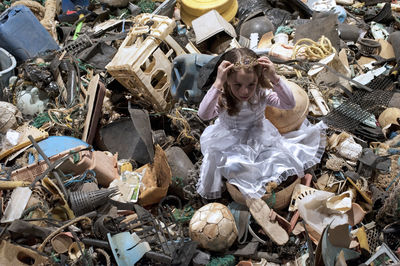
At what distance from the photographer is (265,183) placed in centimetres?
353

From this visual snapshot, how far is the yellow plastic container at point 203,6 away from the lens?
5930 millimetres

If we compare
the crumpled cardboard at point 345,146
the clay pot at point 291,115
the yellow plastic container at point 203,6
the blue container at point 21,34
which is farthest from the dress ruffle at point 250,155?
the blue container at point 21,34

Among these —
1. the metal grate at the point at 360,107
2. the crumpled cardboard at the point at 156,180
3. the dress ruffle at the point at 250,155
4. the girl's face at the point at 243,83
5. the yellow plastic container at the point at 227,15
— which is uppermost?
the girl's face at the point at 243,83

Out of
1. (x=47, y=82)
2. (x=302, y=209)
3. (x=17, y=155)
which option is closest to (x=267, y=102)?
(x=302, y=209)

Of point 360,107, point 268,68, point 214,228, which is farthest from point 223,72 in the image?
point 360,107

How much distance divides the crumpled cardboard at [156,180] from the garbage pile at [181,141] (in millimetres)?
19

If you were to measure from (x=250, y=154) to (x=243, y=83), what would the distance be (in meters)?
0.80

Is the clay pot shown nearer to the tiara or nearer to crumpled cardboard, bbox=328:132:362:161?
crumpled cardboard, bbox=328:132:362:161

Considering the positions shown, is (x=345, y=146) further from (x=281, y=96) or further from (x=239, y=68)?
(x=239, y=68)

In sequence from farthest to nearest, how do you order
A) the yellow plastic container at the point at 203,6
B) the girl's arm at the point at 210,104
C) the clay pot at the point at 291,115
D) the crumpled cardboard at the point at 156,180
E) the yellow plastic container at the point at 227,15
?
1. the yellow plastic container at the point at 227,15
2. the yellow plastic container at the point at 203,6
3. the crumpled cardboard at the point at 156,180
4. the clay pot at the point at 291,115
5. the girl's arm at the point at 210,104

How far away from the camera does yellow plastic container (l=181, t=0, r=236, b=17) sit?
5.93 m

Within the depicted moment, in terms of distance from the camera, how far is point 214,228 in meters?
3.35

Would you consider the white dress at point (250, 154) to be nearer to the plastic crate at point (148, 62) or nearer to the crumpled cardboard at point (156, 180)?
the crumpled cardboard at point (156, 180)

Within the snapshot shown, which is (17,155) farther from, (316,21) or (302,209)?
(316,21)
